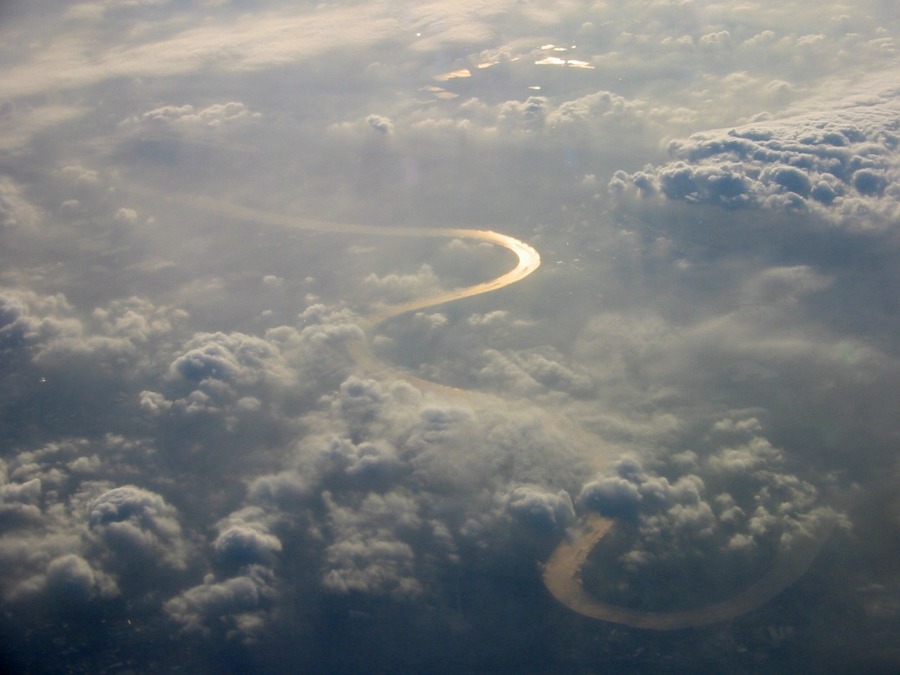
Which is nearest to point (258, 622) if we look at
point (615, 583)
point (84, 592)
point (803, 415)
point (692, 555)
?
point (84, 592)

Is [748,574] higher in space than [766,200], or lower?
lower

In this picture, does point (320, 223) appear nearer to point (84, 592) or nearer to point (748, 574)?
point (84, 592)

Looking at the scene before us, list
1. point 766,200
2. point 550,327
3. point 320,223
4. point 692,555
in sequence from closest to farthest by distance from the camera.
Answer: point 692,555 → point 550,327 → point 766,200 → point 320,223

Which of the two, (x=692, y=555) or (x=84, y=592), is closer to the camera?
(x=84, y=592)

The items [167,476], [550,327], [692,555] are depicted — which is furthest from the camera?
[550,327]

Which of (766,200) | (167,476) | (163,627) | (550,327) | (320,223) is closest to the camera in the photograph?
(163,627)

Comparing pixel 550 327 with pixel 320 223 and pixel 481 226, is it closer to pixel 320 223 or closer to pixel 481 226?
pixel 481 226

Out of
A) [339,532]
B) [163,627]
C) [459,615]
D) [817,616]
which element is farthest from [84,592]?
[817,616]

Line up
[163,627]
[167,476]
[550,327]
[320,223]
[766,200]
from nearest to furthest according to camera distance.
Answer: [163,627], [167,476], [550,327], [766,200], [320,223]

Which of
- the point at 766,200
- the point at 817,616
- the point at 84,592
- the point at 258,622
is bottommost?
the point at 817,616
